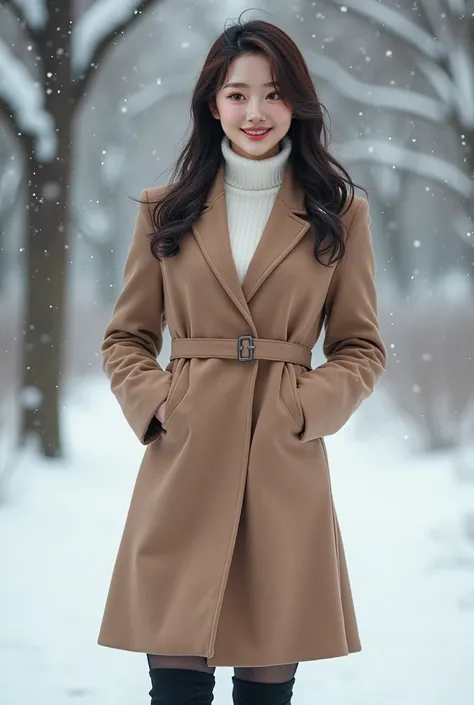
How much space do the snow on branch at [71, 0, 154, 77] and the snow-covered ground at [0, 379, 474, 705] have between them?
130 centimetres

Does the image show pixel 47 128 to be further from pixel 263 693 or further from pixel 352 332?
pixel 263 693

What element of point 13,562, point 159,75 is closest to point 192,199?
point 13,562

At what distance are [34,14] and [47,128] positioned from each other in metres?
0.43

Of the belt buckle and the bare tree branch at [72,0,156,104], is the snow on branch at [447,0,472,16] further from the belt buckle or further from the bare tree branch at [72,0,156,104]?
the belt buckle

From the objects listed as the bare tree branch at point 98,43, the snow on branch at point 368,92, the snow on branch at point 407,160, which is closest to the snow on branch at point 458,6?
the snow on branch at point 368,92

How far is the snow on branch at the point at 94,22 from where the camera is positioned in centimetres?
386

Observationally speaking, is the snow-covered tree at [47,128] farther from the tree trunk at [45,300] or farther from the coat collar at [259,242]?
the coat collar at [259,242]

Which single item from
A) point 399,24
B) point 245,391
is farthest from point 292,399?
point 399,24

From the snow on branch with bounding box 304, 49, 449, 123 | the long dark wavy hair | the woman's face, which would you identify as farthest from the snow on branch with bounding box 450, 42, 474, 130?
the woman's face

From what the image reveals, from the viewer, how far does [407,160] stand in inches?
167

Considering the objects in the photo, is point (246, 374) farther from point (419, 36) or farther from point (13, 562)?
point (419, 36)

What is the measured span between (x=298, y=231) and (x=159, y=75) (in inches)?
97.5

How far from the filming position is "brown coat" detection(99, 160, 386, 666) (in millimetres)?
1727

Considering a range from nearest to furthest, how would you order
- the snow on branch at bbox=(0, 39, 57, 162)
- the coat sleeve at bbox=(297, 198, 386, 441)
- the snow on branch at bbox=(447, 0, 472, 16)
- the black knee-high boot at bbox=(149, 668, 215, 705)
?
the black knee-high boot at bbox=(149, 668, 215, 705) < the coat sleeve at bbox=(297, 198, 386, 441) < the snow on branch at bbox=(0, 39, 57, 162) < the snow on branch at bbox=(447, 0, 472, 16)
